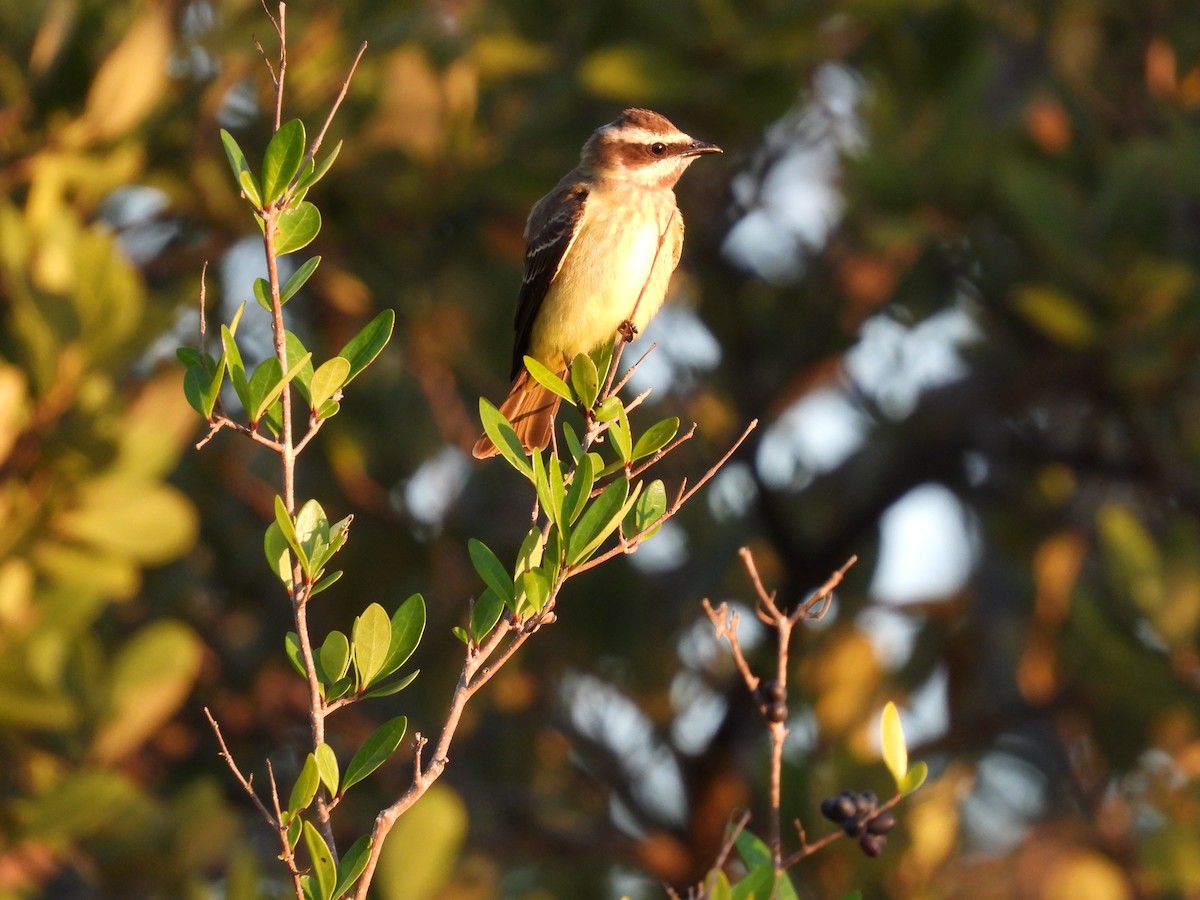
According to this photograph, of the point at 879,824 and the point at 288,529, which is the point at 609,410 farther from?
the point at 879,824

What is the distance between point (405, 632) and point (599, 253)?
10.4ft

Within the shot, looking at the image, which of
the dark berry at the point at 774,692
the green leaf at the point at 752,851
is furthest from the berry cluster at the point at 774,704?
the green leaf at the point at 752,851

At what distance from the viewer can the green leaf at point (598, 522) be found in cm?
277

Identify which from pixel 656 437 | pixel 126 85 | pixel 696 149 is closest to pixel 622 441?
pixel 656 437

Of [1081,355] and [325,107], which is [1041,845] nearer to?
[1081,355]

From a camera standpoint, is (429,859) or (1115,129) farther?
(1115,129)

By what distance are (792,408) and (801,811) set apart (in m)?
3.91

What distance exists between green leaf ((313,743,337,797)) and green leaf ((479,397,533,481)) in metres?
0.61

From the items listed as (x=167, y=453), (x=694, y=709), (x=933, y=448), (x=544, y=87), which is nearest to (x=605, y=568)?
(x=694, y=709)

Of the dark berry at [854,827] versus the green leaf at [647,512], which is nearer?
the green leaf at [647,512]

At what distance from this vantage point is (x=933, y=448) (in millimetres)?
8164

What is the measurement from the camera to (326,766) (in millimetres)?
2545

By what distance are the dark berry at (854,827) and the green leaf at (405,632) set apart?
993mm

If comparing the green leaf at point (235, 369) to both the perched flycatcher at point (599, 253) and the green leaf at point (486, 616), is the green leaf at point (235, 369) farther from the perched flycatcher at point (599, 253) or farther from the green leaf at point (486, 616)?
the perched flycatcher at point (599, 253)
